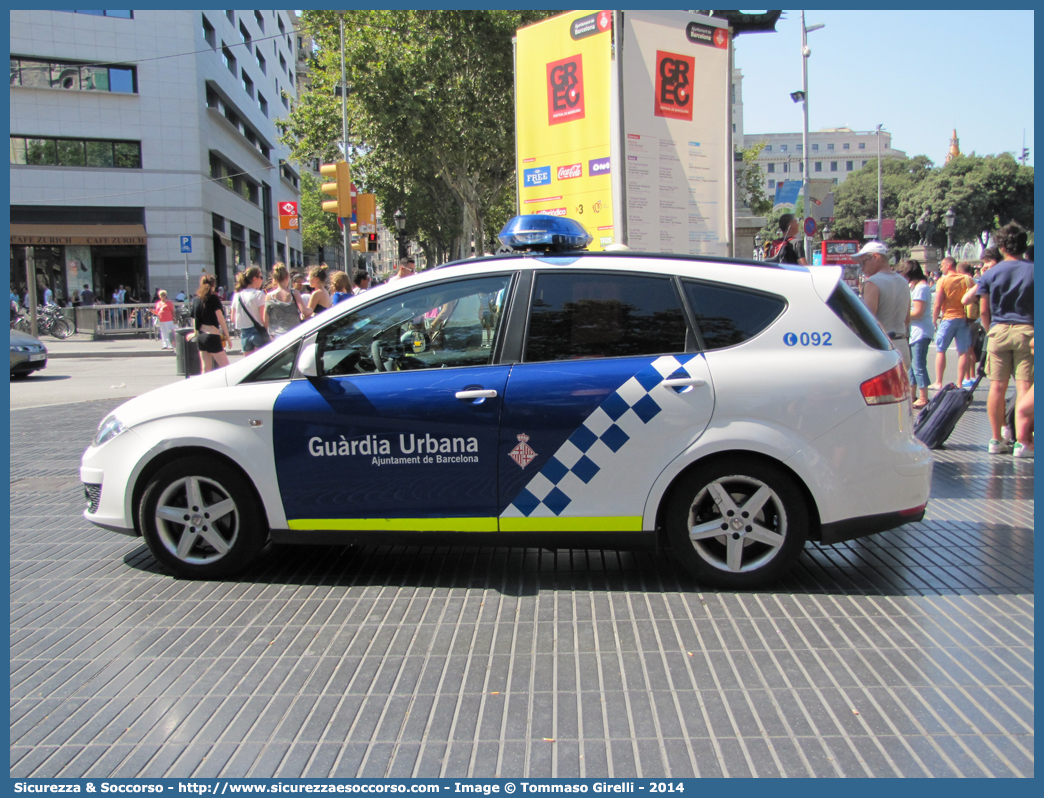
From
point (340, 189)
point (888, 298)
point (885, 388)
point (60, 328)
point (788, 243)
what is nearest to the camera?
point (885, 388)

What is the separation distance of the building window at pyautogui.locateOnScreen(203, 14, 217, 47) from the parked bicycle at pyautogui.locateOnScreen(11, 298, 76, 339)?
15581 mm

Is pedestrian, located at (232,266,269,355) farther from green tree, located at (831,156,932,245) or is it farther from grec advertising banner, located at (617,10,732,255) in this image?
green tree, located at (831,156,932,245)

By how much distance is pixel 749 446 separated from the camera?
4.09 meters

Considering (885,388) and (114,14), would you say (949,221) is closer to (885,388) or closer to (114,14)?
(114,14)

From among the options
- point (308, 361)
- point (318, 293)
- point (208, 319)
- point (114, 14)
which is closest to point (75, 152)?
point (114, 14)

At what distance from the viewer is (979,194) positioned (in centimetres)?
7081

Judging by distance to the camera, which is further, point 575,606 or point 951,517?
point 951,517

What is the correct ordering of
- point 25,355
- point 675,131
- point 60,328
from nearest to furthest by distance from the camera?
point 675,131 → point 25,355 → point 60,328

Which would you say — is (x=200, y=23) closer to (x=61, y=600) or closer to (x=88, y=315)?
(x=88, y=315)

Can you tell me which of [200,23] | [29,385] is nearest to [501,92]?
[200,23]

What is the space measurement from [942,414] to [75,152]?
35360 millimetres

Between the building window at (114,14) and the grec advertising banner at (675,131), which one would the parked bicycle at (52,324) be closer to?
the building window at (114,14)
